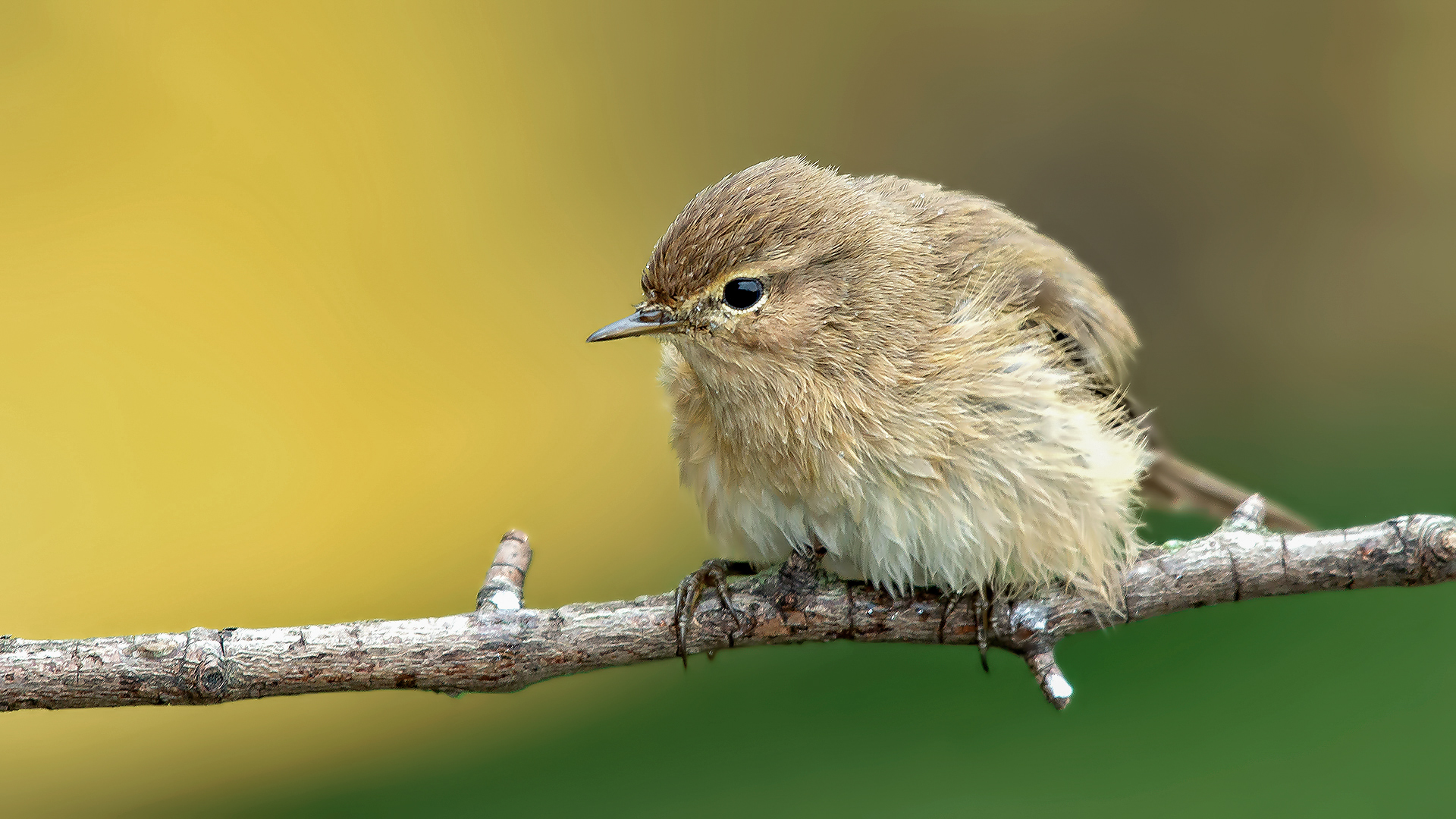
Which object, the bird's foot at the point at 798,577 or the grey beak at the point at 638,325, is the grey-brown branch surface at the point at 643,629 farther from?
the grey beak at the point at 638,325

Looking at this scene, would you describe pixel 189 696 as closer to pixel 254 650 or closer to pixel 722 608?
pixel 254 650

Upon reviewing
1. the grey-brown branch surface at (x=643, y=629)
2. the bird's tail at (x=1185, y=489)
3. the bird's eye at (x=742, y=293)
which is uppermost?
the bird's eye at (x=742, y=293)

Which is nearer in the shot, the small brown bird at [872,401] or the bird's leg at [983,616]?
the small brown bird at [872,401]

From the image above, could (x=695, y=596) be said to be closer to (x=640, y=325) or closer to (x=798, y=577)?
(x=798, y=577)

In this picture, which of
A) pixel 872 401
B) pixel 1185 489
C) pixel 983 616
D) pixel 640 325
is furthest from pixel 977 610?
pixel 1185 489

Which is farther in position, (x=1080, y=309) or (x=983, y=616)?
(x=1080, y=309)

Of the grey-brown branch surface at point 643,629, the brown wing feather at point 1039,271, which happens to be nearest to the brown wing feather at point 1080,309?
the brown wing feather at point 1039,271

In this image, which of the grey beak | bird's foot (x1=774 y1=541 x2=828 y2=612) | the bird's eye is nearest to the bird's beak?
the grey beak

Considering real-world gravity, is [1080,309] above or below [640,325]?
above
